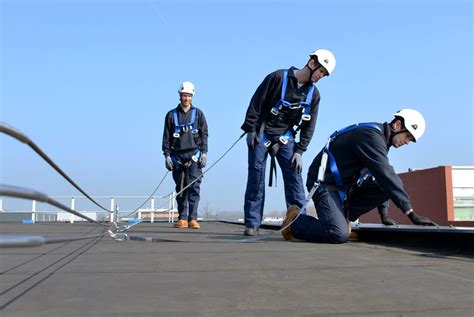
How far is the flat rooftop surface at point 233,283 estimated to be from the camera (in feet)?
4.97

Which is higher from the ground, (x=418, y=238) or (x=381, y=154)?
(x=381, y=154)

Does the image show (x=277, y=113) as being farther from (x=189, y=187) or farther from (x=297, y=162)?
(x=189, y=187)

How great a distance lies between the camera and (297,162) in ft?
14.9

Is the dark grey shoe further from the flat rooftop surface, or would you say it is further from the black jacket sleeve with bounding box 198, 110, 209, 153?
the black jacket sleeve with bounding box 198, 110, 209, 153

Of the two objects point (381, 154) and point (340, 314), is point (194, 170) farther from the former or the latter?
point (340, 314)

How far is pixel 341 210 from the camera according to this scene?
390cm

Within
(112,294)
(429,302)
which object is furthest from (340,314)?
(112,294)

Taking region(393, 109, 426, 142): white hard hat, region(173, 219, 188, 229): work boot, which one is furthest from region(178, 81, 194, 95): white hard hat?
region(393, 109, 426, 142): white hard hat

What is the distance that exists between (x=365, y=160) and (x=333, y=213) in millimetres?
533

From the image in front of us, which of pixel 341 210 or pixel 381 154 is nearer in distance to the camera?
pixel 381 154

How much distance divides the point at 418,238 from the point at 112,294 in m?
2.61

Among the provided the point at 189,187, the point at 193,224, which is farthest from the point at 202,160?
the point at 193,224

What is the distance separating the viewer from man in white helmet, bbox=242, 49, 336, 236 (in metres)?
4.45

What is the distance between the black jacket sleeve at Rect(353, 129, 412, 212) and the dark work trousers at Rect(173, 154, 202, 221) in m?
3.06
